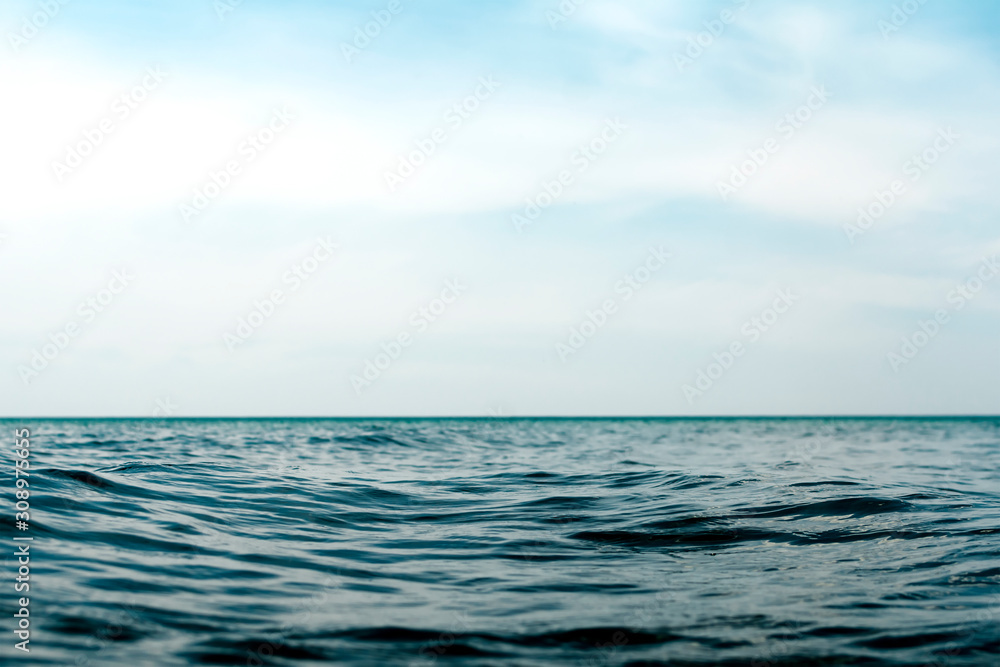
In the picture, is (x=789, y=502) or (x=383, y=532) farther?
(x=789, y=502)

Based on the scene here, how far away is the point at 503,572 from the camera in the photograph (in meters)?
7.97

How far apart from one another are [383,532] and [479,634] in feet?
15.6

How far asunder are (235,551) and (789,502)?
8441 millimetres

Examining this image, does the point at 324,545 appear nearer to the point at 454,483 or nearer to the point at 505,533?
the point at 505,533

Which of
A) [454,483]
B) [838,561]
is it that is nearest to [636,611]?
[838,561]

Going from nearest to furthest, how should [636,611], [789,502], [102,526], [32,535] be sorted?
A: [636,611] < [32,535] < [102,526] < [789,502]

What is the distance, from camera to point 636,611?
647 centimetres

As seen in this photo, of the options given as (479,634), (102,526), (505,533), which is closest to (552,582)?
(479,634)

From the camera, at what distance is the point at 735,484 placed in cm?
1532

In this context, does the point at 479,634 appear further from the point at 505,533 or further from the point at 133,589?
the point at 505,533

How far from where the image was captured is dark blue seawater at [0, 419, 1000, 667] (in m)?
5.50

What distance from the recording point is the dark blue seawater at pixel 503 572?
5.50 metres

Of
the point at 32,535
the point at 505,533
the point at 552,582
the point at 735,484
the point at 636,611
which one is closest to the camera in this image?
the point at 636,611

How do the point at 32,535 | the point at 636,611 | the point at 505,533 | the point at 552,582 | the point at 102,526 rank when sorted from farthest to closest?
the point at 505,533 → the point at 102,526 → the point at 32,535 → the point at 552,582 → the point at 636,611
